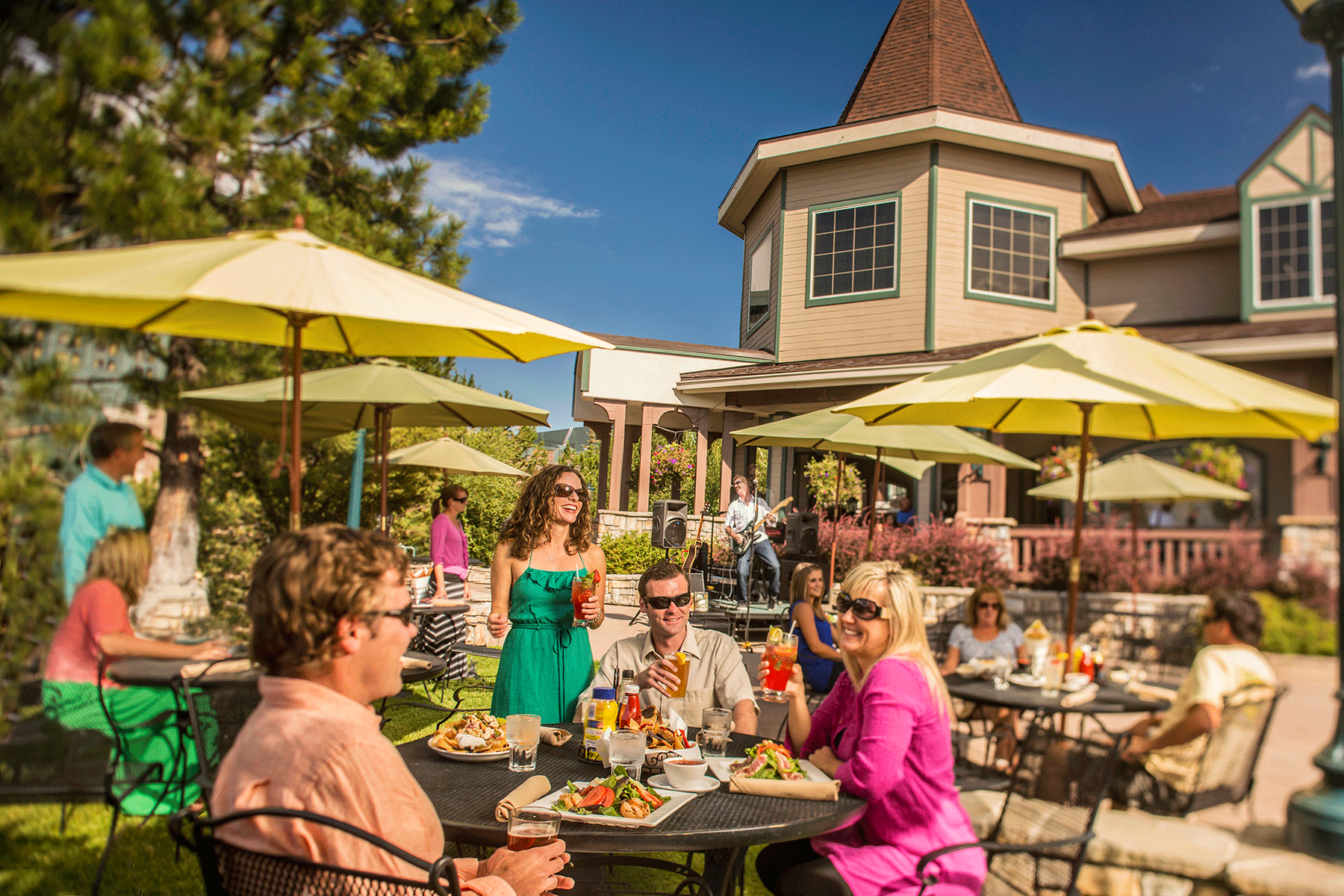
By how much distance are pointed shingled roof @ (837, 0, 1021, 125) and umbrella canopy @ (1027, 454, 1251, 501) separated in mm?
1318

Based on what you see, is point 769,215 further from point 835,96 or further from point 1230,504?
point 1230,504

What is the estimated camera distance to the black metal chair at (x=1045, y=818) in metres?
2.20

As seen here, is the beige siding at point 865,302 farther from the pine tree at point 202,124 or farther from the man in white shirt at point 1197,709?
the pine tree at point 202,124

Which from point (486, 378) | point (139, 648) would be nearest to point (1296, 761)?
point (139, 648)

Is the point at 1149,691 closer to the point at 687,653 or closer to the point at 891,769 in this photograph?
the point at 891,769

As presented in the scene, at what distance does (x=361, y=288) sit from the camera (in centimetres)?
217

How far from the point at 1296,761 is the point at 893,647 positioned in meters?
1.03

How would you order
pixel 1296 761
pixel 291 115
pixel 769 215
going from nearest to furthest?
pixel 1296 761 < pixel 291 115 < pixel 769 215

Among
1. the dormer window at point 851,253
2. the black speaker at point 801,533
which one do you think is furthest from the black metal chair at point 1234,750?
the dormer window at point 851,253

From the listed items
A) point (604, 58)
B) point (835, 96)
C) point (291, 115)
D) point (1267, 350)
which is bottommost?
point (1267, 350)

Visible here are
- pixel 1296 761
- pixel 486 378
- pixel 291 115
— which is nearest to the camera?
pixel 1296 761

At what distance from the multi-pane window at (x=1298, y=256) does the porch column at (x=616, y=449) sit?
9.14m

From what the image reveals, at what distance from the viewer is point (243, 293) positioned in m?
1.88

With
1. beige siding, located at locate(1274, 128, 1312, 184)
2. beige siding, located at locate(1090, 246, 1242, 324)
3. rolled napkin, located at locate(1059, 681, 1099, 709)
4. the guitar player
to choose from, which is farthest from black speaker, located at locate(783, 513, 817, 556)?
beige siding, located at locate(1274, 128, 1312, 184)
